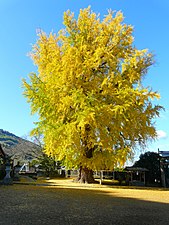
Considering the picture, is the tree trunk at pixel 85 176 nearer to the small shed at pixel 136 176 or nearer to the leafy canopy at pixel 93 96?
the leafy canopy at pixel 93 96

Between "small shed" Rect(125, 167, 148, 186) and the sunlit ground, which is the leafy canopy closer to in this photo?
the sunlit ground

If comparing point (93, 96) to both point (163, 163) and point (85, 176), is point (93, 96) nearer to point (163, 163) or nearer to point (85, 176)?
point (85, 176)

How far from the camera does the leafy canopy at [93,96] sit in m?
15.7

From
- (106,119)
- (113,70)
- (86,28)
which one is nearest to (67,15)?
(86,28)

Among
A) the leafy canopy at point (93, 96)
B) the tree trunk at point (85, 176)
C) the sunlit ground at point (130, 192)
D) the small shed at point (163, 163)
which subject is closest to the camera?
the sunlit ground at point (130, 192)

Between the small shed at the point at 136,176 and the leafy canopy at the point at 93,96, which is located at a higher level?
the leafy canopy at the point at 93,96

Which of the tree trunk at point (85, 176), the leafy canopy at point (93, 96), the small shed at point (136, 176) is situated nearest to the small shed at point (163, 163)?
the small shed at point (136, 176)

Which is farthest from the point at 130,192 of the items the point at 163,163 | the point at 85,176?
the point at 163,163

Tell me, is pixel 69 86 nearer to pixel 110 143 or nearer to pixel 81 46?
pixel 81 46

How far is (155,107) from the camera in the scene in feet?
57.8

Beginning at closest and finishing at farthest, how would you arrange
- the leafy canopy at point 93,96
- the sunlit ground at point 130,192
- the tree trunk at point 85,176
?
1. the sunlit ground at point 130,192
2. the leafy canopy at point 93,96
3. the tree trunk at point 85,176

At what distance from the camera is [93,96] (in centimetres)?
1630

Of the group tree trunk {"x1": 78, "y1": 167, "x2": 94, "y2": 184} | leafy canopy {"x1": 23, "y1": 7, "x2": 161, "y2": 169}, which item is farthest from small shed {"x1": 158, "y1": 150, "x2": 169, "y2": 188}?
tree trunk {"x1": 78, "y1": 167, "x2": 94, "y2": 184}

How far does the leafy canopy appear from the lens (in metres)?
15.7
